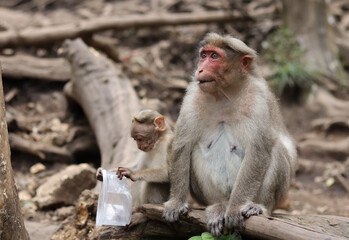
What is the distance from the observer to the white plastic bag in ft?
14.6

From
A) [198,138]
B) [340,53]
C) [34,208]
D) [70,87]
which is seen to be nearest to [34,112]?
[70,87]

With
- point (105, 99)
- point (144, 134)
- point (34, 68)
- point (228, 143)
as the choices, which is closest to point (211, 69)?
point (228, 143)

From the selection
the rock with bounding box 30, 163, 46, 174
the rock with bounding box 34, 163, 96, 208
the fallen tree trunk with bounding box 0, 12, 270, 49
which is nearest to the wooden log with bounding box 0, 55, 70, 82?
the fallen tree trunk with bounding box 0, 12, 270, 49

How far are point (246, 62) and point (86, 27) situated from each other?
644 cm

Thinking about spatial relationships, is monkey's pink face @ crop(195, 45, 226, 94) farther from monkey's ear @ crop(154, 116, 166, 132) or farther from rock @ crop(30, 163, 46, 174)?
rock @ crop(30, 163, 46, 174)

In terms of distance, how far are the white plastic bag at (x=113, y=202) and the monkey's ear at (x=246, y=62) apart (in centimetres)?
168

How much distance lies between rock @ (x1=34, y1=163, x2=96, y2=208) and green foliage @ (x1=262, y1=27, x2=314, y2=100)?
5877mm

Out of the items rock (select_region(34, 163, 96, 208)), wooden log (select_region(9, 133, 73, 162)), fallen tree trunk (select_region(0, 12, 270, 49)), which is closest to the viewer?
rock (select_region(34, 163, 96, 208))

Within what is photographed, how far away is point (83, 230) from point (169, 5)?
1035cm

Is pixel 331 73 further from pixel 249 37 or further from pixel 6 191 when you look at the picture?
pixel 6 191

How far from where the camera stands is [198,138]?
4902mm

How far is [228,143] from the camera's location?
476 centimetres

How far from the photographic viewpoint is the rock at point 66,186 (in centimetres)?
660

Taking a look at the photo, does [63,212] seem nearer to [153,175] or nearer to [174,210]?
[153,175]
